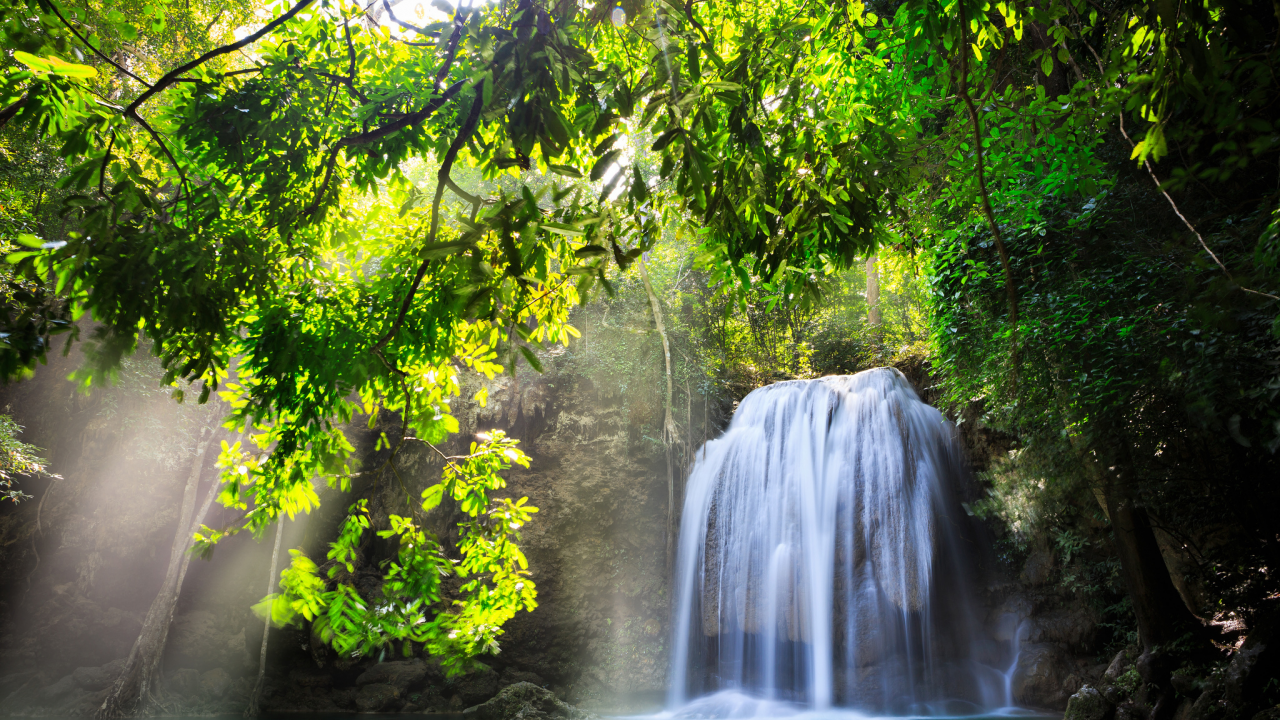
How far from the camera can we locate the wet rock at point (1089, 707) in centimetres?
584

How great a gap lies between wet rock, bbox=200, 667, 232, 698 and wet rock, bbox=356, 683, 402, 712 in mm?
2853

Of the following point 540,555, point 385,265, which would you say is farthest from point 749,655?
point 385,265

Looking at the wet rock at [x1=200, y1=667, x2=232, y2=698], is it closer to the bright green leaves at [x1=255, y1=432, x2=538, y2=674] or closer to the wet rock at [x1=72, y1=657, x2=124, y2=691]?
the wet rock at [x1=72, y1=657, x2=124, y2=691]

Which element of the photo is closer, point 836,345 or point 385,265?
point 385,265

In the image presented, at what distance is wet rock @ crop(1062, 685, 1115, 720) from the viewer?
19.2 feet

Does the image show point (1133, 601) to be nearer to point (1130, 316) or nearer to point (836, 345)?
point (1130, 316)

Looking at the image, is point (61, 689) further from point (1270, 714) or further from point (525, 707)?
point (1270, 714)

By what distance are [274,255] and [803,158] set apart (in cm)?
164

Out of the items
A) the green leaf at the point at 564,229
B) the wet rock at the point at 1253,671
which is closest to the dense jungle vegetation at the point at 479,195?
the green leaf at the point at 564,229

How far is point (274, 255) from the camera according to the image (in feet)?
6.42

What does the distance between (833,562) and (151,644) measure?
38.7 ft

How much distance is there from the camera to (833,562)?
Result: 30.9 feet

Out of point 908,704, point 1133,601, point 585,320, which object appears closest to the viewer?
point 1133,601

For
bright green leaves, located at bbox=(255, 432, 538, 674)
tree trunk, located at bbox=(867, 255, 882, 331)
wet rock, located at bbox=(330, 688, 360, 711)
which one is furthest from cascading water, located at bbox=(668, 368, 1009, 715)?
bright green leaves, located at bbox=(255, 432, 538, 674)
